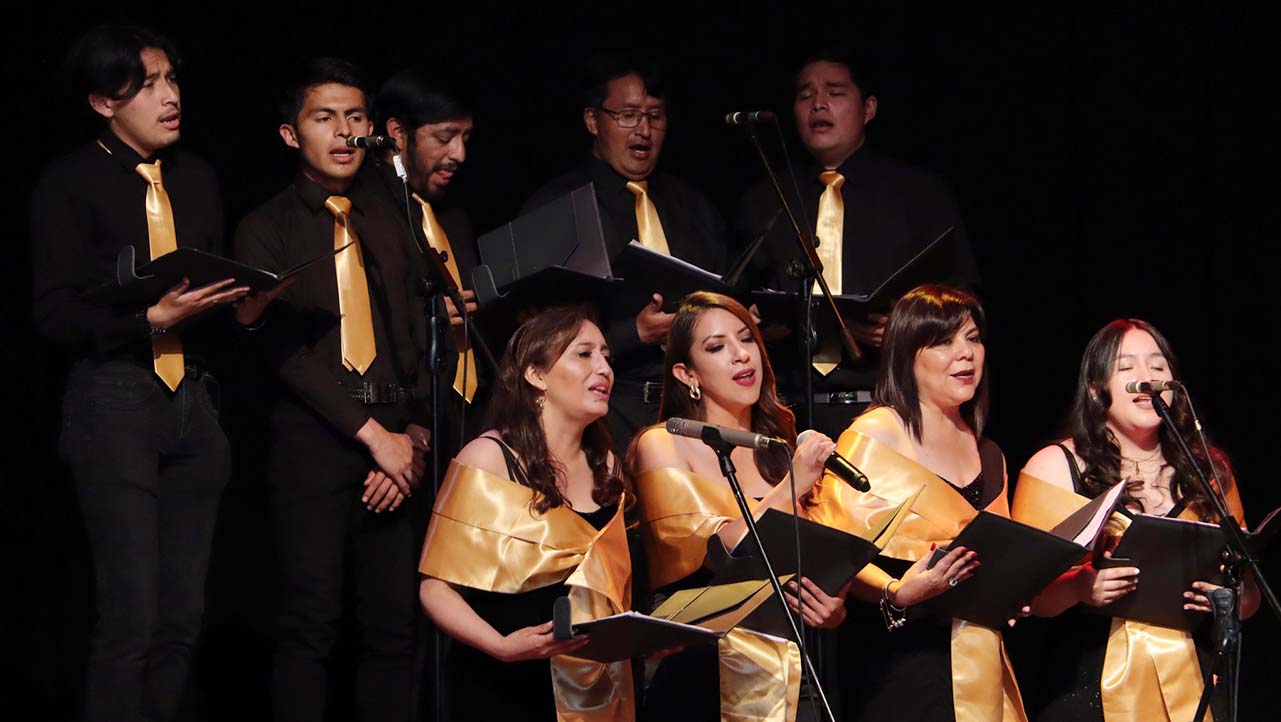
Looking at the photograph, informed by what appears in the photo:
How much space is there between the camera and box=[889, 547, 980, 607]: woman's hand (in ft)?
10.1

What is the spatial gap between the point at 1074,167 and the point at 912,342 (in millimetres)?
1862

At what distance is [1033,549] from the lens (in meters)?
3.01

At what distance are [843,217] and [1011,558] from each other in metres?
1.53

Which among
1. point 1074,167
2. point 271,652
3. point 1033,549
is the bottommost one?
point 271,652

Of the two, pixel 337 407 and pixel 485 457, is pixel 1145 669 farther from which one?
pixel 337 407

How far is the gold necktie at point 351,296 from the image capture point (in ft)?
12.7

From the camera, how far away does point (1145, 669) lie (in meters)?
3.37

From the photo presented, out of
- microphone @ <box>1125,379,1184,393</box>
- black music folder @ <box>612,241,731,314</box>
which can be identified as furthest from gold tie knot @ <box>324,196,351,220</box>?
microphone @ <box>1125,379,1184,393</box>

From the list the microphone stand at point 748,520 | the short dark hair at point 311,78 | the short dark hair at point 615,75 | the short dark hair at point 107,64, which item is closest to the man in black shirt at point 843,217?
the short dark hair at point 615,75

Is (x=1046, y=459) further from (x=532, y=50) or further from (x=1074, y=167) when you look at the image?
(x=532, y=50)

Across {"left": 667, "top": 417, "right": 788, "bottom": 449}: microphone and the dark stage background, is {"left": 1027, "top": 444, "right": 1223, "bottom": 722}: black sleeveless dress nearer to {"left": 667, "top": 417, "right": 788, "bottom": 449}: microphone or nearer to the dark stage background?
{"left": 667, "top": 417, "right": 788, "bottom": 449}: microphone

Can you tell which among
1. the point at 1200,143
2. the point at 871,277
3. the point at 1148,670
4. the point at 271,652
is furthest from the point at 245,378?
the point at 1200,143

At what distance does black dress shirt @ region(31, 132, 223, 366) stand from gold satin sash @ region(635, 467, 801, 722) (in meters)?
1.19

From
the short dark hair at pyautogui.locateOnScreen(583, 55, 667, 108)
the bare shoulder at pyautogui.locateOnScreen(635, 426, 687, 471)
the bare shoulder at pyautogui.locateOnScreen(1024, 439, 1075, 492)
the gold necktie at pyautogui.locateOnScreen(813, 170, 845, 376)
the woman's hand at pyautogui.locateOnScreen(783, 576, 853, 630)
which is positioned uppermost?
the short dark hair at pyautogui.locateOnScreen(583, 55, 667, 108)
